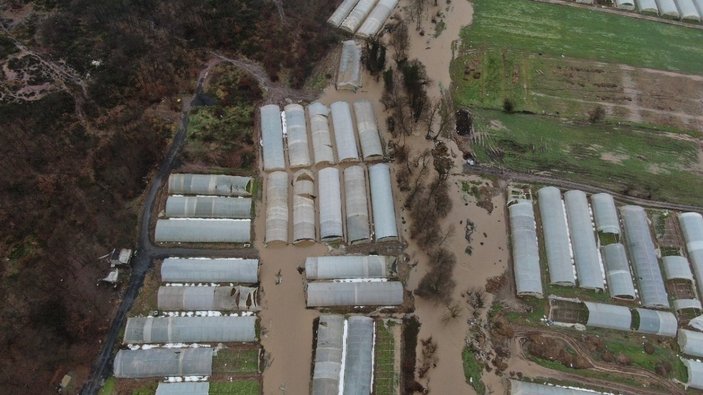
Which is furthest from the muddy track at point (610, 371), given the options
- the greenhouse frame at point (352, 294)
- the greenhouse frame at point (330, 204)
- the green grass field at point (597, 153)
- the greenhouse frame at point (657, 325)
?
the green grass field at point (597, 153)

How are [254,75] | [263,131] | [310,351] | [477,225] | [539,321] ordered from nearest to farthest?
1. [310,351]
2. [539,321]
3. [477,225]
4. [263,131]
5. [254,75]

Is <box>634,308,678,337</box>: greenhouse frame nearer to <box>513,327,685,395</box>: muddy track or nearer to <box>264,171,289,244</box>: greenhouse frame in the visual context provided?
<box>513,327,685,395</box>: muddy track

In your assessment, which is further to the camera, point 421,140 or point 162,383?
point 421,140

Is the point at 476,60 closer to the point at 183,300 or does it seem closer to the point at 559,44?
the point at 559,44

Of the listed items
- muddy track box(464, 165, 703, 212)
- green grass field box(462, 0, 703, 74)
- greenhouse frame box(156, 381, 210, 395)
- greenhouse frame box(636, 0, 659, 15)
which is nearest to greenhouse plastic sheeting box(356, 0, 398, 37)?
green grass field box(462, 0, 703, 74)

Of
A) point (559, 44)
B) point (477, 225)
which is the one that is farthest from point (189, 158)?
point (559, 44)

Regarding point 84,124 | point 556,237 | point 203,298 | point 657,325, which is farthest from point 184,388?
point 657,325
